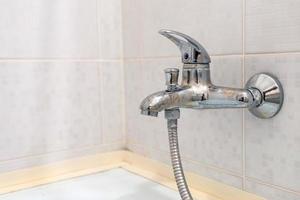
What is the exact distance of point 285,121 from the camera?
49 cm

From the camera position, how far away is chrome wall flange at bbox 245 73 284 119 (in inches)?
19.2

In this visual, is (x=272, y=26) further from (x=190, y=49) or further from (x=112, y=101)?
(x=112, y=101)

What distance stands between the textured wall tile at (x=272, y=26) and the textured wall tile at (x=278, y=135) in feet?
0.05

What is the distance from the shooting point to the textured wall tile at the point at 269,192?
493 mm

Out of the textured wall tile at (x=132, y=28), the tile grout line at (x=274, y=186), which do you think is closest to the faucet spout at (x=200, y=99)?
the tile grout line at (x=274, y=186)

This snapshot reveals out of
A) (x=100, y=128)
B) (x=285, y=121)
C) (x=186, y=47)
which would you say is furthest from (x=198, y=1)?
(x=100, y=128)

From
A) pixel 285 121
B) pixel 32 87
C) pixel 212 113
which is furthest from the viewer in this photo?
pixel 32 87

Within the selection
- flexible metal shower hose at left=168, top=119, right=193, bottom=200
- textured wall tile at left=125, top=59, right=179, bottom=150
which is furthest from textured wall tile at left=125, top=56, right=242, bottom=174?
flexible metal shower hose at left=168, top=119, right=193, bottom=200

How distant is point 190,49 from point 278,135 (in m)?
0.18

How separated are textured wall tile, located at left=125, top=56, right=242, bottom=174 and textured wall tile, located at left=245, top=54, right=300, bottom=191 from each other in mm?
25

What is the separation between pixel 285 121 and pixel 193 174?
227mm

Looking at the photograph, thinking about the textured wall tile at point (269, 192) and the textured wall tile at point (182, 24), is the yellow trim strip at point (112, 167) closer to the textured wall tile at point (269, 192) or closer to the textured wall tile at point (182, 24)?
the textured wall tile at point (269, 192)

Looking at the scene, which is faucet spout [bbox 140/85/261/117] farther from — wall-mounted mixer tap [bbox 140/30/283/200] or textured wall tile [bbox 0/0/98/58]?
textured wall tile [bbox 0/0/98/58]

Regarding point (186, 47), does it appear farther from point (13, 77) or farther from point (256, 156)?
point (13, 77)
